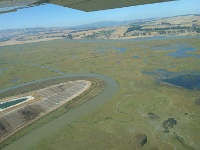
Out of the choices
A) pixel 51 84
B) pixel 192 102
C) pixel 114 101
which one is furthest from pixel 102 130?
pixel 51 84

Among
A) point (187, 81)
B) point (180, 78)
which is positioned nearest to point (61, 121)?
point (187, 81)

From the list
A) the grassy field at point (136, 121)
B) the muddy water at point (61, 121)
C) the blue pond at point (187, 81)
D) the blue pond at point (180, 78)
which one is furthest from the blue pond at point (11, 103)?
the blue pond at point (187, 81)

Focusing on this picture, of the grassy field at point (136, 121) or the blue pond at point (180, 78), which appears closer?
the grassy field at point (136, 121)

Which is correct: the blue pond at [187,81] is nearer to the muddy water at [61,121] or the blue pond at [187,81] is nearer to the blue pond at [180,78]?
the blue pond at [180,78]

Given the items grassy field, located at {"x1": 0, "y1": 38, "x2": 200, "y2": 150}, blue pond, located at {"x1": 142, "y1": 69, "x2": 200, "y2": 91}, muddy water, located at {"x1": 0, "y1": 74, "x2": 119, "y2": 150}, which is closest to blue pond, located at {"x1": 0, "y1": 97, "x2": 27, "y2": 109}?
muddy water, located at {"x1": 0, "y1": 74, "x2": 119, "y2": 150}

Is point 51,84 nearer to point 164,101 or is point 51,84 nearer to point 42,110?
point 42,110

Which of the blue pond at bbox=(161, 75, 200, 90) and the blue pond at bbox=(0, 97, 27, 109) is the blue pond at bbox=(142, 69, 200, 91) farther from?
the blue pond at bbox=(0, 97, 27, 109)

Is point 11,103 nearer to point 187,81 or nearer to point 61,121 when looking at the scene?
point 61,121

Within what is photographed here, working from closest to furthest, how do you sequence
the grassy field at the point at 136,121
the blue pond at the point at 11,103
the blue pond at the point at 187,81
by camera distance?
the grassy field at the point at 136,121, the blue pond at the point at 187,81, the blue pond at the point at 11,103
